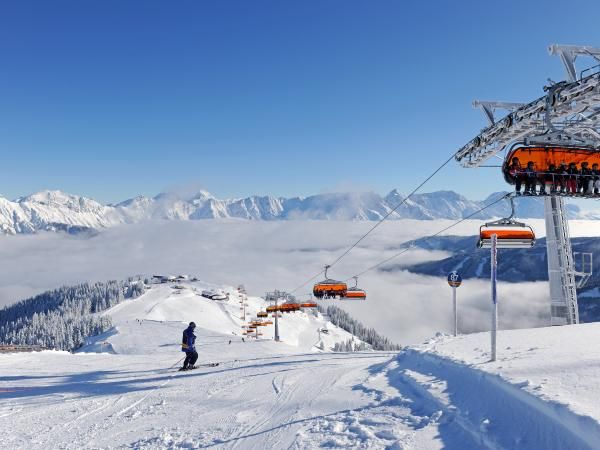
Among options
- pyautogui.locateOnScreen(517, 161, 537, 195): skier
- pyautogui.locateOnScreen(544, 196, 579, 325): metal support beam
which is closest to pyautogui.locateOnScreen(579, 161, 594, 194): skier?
pyautogui.locateOnScreen(517, 161, 537, 195): skier

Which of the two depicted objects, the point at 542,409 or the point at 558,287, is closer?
the point at 542,409

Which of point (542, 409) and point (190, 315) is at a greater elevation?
point (542, 409)

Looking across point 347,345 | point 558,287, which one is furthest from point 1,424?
point 347,345

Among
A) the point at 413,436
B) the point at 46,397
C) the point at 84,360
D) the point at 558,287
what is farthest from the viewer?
the point at 84,360

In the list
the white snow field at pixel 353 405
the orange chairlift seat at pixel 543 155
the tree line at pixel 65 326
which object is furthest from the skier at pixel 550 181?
the tree line at pixel 65 326

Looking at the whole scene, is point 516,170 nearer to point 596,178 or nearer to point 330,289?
point 596,178

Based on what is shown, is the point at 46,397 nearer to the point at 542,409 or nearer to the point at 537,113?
the point at 542,409

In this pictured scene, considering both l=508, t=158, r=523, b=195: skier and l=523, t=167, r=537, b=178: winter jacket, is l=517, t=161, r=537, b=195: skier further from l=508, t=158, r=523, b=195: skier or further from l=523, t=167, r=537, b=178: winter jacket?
l=508, t=158, r=523, b=195: skier

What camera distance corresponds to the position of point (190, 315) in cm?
16488

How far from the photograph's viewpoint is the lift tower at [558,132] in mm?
12062

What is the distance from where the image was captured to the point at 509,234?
1173cm

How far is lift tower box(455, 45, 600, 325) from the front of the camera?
475 inches

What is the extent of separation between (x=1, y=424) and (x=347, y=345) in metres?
155

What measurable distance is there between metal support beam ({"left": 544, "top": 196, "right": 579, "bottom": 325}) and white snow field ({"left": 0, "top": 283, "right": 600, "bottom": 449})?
8.22 m
